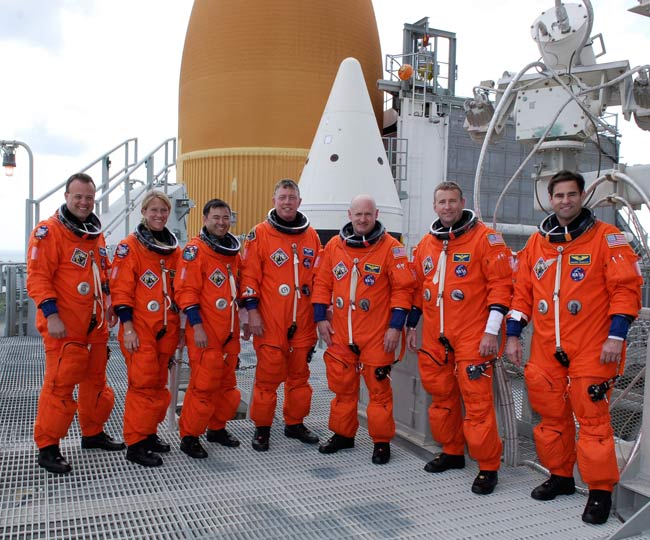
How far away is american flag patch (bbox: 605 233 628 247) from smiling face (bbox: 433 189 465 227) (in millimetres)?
834

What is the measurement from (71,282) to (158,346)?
632 mm

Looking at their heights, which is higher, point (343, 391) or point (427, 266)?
point (427, 266)

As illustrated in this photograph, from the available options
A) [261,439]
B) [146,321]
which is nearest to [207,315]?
[146,321]

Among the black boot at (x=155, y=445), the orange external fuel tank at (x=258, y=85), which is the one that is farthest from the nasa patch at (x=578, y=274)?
the orange external fuel tank at (x=258, y=85)

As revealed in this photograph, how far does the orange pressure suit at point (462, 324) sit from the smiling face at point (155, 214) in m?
1.67

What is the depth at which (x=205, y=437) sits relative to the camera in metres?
4.27

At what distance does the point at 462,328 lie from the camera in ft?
11.6

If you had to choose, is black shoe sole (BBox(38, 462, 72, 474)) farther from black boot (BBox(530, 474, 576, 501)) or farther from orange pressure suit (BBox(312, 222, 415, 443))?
black boot (BBox(530, 474, 576, 501))

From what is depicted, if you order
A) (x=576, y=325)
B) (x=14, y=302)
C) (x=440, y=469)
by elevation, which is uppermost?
(x=576, y=325)

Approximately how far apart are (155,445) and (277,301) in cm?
119

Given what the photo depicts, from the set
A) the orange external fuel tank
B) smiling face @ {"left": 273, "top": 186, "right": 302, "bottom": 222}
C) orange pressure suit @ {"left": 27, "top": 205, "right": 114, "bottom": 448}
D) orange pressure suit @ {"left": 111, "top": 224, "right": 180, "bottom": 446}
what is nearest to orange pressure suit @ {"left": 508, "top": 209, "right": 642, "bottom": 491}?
smiling face @ {"left": 273, "top": 186, "right": 302, "bottom": 222}

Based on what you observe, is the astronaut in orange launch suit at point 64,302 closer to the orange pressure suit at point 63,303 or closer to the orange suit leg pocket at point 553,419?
the orange pressure suit at point 63,303

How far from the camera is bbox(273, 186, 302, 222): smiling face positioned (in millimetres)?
4074

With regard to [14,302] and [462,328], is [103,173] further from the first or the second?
[462,328]
